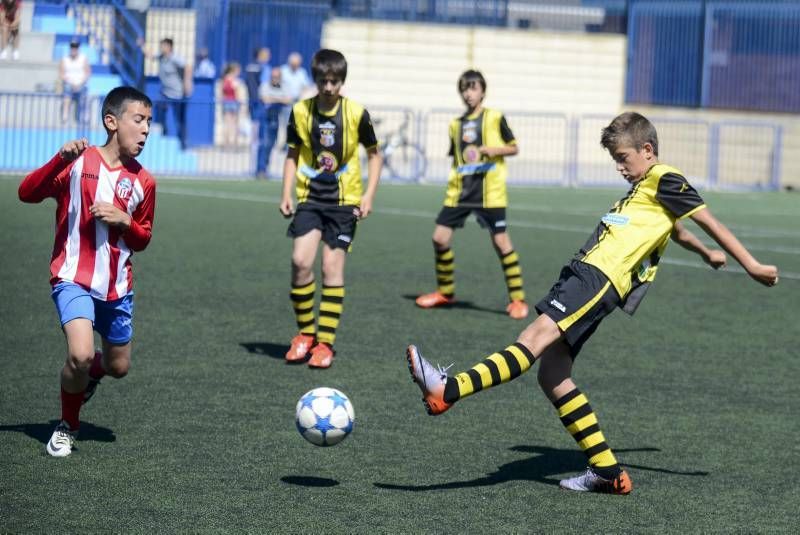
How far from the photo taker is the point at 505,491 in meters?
5.82

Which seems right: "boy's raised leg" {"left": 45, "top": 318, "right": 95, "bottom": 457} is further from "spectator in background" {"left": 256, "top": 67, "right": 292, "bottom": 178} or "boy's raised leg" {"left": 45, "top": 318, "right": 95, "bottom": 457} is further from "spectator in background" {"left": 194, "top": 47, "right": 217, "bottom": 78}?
"spectator in background" {"left": 194, "top": 47, "right": 217, "bottom": 78}

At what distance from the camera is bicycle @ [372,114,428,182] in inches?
1057

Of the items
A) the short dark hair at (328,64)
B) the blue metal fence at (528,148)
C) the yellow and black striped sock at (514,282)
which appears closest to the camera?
the short dark hair at (328,64)

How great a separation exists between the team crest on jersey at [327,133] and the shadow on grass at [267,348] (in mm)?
1385

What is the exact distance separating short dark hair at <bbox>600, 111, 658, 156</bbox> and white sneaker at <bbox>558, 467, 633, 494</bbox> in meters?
1.40

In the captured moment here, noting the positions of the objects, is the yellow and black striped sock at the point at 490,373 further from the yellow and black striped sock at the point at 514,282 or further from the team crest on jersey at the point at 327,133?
the yellow and black striped sock at the point at 514,282

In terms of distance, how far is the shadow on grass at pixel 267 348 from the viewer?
8.85 m

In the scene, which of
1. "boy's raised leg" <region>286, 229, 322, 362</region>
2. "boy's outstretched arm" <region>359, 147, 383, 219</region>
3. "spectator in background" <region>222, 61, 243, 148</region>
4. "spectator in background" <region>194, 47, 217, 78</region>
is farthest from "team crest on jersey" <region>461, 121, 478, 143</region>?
"spectator in background" <region>194, 47, 217, 78</region>

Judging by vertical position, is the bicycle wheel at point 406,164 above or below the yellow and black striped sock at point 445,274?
above

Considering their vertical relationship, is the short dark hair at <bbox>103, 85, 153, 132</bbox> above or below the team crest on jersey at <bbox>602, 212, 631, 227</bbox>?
above

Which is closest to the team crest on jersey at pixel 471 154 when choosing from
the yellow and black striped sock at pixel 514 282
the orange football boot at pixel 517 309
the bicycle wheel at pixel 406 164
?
the yellow and black striped sock at pixel 514 282

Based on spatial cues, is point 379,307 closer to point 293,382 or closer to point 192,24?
point 293,382

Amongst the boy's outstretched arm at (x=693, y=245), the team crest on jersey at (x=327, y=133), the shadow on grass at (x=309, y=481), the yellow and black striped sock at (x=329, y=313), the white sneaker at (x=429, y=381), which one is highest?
the team crest on jersey at (x=327, y=133)

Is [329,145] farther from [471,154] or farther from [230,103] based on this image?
[230,103]
